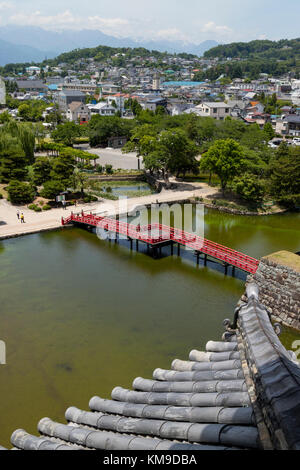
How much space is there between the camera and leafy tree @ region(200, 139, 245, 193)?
3609cm

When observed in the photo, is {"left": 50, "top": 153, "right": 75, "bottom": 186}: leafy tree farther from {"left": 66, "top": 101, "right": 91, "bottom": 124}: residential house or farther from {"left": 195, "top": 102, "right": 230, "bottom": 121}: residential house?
{"left": 66, "top": 101, "right": 91, "bottom": 124}: residential house

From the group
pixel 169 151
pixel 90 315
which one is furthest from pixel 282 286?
pixel 169 151

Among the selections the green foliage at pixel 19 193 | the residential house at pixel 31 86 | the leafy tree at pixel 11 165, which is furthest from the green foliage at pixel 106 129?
the residential house at pixel 31 86

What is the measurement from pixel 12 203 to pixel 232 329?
29938 mm

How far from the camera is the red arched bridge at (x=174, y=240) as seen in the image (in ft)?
73.5

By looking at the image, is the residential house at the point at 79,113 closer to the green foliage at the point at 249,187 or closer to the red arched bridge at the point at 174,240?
the green foliage at the point at 249,187

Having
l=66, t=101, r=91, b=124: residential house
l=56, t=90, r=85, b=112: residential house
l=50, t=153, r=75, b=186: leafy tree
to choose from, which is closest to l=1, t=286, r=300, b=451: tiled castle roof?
l=50, t=153, r=75, b=186: leafy tree

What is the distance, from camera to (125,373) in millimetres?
14852

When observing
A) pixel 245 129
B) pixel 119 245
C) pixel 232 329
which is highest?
pixel 245 129

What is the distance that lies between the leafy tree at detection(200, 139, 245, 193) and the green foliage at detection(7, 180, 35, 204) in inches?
695

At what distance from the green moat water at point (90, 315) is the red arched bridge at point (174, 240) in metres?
1.14

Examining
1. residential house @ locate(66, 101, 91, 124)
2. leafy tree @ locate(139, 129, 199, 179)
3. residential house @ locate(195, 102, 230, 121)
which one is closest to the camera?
leafy tree @ locate(139, 129, 199, 179)
